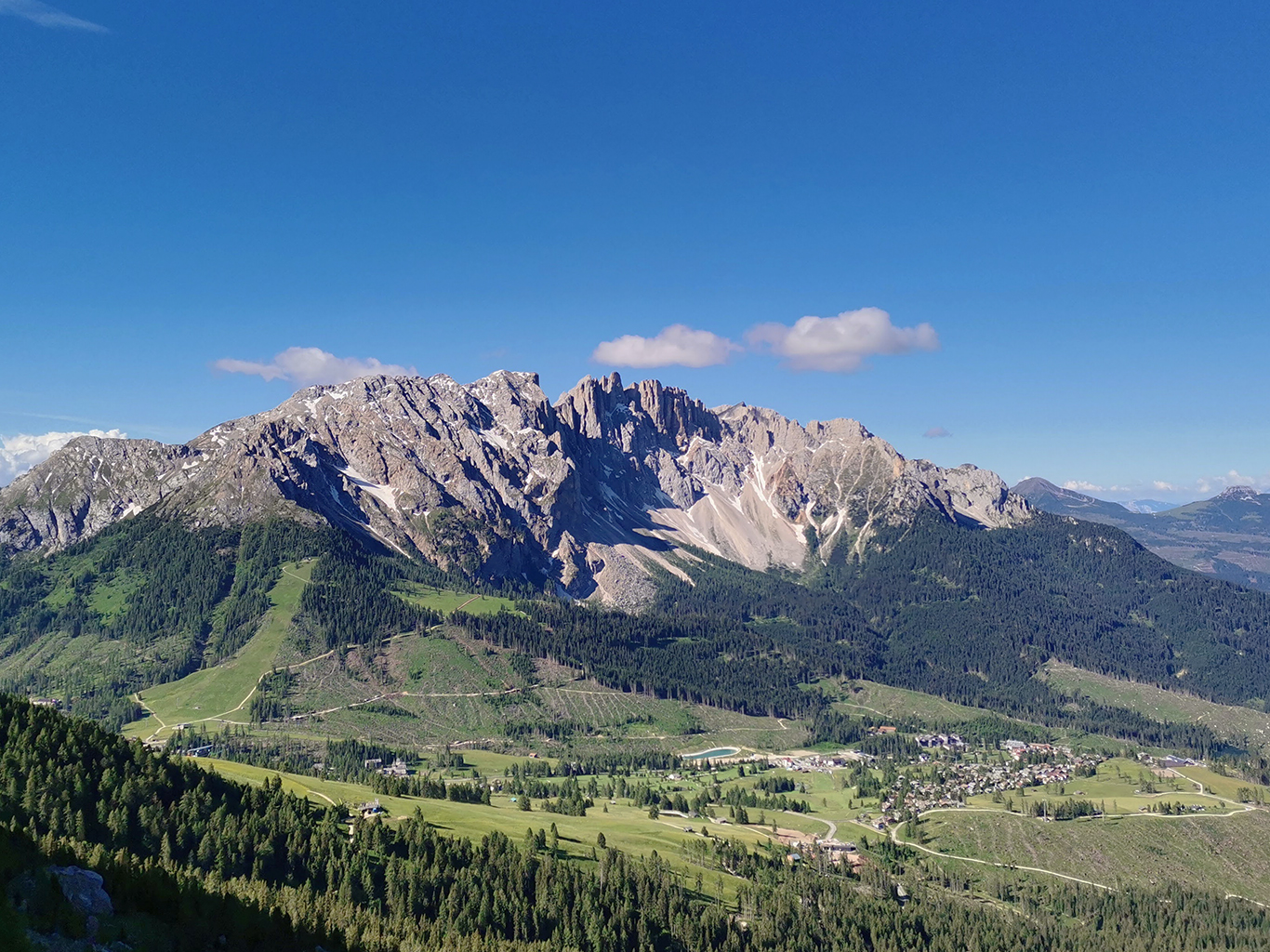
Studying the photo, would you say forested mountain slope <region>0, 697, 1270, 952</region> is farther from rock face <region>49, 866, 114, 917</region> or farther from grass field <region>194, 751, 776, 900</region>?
grass field <region>194, 751, 776, 900</region>

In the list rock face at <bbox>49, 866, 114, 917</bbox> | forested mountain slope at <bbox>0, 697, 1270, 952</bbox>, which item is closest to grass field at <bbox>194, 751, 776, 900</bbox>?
forested mountain slope at <bbox>0, 697, 1270, 952</bbox>

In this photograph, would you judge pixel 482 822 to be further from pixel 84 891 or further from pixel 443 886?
pixel 84 891

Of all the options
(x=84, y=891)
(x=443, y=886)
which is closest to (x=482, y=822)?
(x=443, y=886)

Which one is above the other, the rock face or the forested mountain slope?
the rock face

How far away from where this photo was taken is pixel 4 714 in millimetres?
130375

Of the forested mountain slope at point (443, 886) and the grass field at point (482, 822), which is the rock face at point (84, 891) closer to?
the forested mountain slope at point (443, 886)

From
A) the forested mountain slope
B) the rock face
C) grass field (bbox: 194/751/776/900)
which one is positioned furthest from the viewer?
grass field (bbox: 194/751/776/900)

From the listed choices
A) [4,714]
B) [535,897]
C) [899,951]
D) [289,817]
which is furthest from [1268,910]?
[4,714]

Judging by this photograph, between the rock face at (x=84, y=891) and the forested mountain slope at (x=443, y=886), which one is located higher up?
the rock face at (x=84, y=891)

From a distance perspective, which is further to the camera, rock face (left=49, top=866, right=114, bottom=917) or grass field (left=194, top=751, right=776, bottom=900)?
grass field (left=194, top=751, right=776, bottom=900)

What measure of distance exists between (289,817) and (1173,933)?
545 ft

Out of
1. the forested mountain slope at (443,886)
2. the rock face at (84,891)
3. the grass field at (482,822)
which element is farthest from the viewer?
the grass field at (482,822)

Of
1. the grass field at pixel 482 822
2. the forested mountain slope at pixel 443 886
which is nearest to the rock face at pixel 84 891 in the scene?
the forested mountain slope at pixel 443 886

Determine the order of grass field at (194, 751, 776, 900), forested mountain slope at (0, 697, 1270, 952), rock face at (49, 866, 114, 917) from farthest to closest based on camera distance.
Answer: grass field at (194, 751, 776, 900) → forested mountain slope at (0, 697, 1270, 952) → rock face at (49, 866, 114, 917)
